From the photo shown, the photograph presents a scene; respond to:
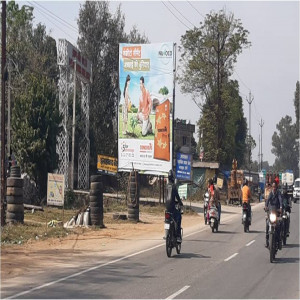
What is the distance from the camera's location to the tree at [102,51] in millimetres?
57562

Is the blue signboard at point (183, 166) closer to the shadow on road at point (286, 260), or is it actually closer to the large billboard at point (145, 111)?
the large billboard at point (145, 111)

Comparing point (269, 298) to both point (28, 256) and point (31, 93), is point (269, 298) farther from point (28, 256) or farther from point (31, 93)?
point (31, 93)

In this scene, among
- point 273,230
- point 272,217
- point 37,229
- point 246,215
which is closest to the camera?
point 273,230

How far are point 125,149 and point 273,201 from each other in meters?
23.7

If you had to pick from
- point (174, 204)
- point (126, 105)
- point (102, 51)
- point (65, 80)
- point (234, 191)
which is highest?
point (102, 51)

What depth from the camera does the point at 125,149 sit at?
128 feet

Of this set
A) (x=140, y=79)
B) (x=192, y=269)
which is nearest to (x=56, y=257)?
(x=192, y=269)

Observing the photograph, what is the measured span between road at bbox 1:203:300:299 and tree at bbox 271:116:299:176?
442 feet

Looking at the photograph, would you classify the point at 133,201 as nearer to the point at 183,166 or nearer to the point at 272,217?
the point at 183,166

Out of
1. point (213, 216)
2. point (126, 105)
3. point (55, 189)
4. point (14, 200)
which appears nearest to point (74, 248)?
point (55, 189)

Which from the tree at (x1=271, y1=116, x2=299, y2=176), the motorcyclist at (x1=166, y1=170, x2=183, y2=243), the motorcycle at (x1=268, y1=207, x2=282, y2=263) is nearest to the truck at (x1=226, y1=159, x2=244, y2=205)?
the motorcyclist at (x1=166, y1=170, x2=183, y2=243)

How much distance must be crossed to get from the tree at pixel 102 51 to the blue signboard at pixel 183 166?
16.1 meters

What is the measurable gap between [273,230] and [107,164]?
2449cm

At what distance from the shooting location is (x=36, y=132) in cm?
3572
